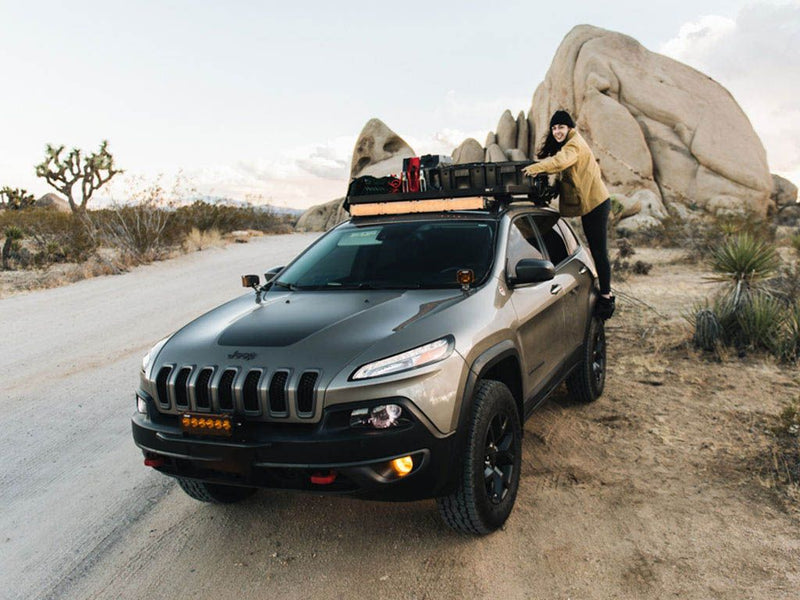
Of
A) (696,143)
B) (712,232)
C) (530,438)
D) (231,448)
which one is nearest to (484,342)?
(231,448)

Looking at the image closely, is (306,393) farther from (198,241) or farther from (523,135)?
(523,135)

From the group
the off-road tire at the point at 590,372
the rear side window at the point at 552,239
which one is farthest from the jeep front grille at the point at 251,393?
the off-road tire at the point at 590,372

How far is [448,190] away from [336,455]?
98.2 inches

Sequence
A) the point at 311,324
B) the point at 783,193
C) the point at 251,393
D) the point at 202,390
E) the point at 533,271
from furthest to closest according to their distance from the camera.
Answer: the point at 783,193 < the point at 533,271 < the point at 311,324 < the point at 202,390 < the point at 251,393

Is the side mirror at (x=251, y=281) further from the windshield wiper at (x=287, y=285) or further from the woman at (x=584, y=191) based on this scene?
the woman at (x=584, y=191)

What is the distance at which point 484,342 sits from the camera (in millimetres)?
3461

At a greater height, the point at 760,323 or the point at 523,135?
the point at 523,135

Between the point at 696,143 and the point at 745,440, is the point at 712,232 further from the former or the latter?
the point at 696,143

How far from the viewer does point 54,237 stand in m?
18.1

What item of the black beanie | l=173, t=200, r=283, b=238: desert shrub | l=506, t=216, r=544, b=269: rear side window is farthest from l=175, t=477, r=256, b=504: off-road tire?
l=173, t=200, r=283, b=238: desert shrub

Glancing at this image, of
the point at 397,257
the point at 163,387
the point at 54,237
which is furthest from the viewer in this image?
the point at 54,237

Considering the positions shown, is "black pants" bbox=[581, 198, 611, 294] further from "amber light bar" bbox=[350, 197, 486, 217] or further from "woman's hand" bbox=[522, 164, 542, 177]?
"amber light bar" bbox=[350, 197, 486, 217]

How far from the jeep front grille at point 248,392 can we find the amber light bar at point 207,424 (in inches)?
1.6

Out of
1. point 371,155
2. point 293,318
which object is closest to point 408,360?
point 293,318
